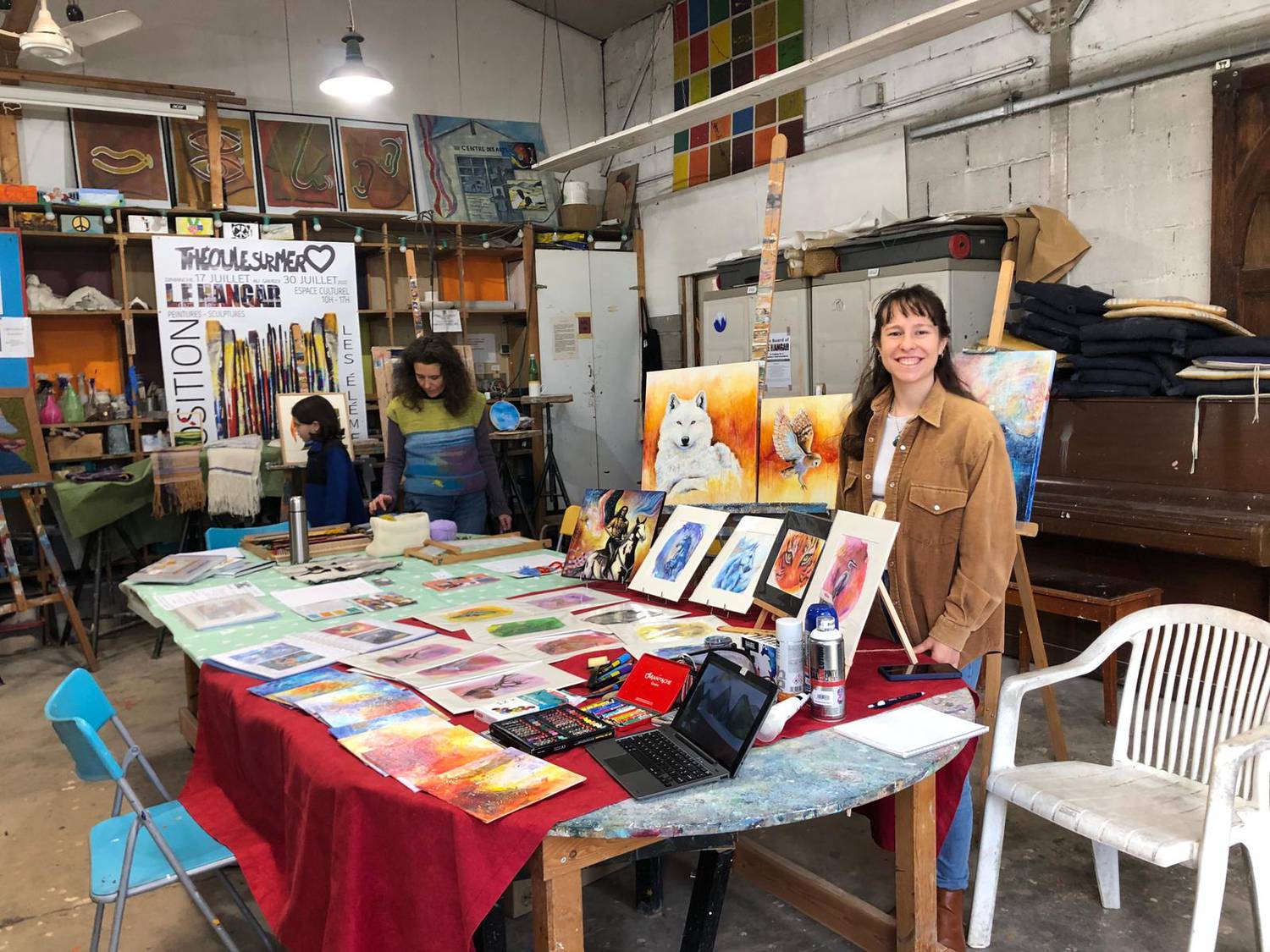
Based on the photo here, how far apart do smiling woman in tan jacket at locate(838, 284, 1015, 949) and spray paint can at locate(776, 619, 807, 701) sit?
463mm

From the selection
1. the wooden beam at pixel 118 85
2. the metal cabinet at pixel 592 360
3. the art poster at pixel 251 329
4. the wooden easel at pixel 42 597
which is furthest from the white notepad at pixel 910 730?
the wooden beam at pixel 118 85

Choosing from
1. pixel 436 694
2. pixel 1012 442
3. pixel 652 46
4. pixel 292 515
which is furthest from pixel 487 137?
pixel 436 694

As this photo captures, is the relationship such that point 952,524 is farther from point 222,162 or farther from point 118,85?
point 118,85

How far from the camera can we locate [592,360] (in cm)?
791

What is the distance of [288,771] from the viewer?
1.79 meters

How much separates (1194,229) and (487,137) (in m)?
5.49

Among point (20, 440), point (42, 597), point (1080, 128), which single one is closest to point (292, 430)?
point (20, 440)

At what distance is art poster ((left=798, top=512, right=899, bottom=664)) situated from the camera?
1.95 m

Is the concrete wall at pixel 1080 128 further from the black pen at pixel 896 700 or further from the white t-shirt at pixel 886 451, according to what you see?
the black pen at pixel 896 700

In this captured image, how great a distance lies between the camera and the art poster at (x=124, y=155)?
635 centimetres

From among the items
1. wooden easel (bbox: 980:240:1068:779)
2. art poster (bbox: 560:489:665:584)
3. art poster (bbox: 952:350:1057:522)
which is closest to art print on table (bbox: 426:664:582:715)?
art poster (bbox: 560:489:665:584)

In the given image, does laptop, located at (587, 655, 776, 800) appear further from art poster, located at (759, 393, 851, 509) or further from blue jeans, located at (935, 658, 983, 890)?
art poster, located at (759, 393, 851, 509)

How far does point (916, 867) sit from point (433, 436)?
9.78 ft

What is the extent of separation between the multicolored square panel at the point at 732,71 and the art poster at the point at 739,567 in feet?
15.8
